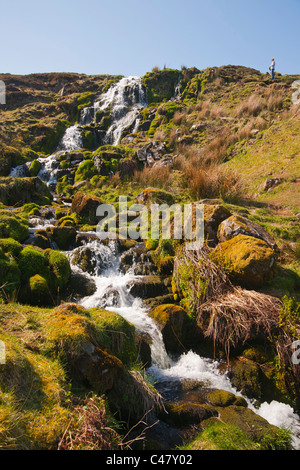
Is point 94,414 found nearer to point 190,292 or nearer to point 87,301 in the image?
point 190,292

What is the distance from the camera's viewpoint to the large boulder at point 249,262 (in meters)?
4.80

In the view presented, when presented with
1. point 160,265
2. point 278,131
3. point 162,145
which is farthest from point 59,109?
point 160,265

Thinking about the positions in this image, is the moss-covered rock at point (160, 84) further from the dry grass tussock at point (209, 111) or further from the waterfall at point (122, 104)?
the dry grass tussock at point (209, 111)

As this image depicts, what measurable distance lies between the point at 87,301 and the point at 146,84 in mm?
31123

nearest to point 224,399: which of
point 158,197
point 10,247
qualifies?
point 10,247

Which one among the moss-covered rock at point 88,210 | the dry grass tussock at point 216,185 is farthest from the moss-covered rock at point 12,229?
the dry grass tussock at point 216,185

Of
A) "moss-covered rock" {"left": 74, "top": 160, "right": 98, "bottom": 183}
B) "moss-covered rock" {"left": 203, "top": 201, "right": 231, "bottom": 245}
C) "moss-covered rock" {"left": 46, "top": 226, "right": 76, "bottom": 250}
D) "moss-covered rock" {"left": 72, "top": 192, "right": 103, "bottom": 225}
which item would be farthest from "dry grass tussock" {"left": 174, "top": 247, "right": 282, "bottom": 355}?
"moss-covered rock" {"left": 74, "top": 160, "right": 98, "bottom": 183}

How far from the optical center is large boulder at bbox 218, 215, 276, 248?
573cm

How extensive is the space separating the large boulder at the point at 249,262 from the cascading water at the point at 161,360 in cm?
169

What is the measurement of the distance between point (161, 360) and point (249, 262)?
2.50 metres

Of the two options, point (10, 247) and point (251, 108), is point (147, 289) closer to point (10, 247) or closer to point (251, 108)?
point (10, 247)

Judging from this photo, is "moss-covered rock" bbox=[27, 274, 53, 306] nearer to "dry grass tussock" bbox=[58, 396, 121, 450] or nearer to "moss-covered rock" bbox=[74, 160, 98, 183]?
"dry grass tussock" bbox=[58, 396, 121, 450]

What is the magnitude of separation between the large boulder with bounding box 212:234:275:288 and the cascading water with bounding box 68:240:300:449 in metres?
1.69

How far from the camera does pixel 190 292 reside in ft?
16.9
